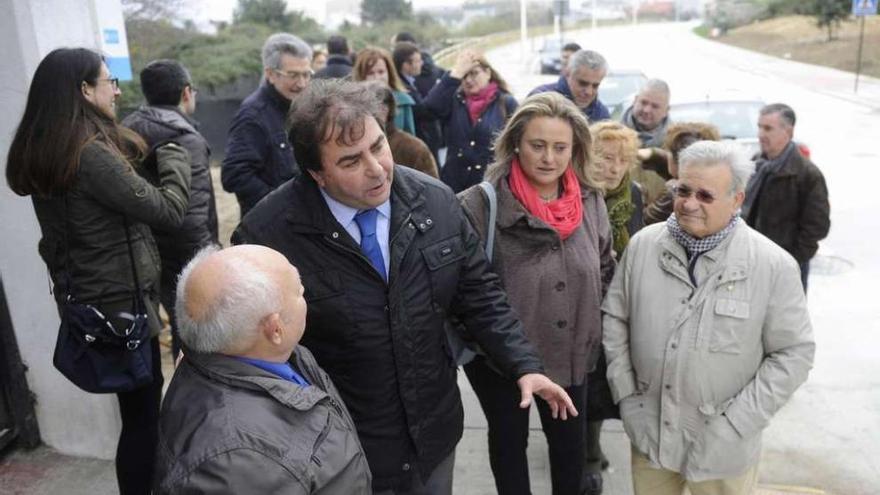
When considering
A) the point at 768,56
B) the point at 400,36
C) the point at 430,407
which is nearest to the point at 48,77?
the point at 430,407

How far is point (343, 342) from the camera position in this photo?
2.04 meters

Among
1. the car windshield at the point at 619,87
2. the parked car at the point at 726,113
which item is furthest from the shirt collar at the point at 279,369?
the car windshield at the point at 619,87

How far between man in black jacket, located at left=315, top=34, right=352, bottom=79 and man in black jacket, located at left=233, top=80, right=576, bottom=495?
8.10 ft

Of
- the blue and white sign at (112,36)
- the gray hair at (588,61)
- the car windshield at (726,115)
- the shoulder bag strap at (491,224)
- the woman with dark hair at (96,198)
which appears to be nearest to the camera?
the woman with dark hair at (96,198)

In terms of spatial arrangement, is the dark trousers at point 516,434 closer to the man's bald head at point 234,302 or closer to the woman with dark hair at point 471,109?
the man's bald head at point 234,302

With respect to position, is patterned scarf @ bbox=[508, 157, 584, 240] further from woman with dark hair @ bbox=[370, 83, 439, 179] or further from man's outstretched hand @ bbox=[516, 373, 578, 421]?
woman with dark hair @ bbox=[370, 83, 439, 179]

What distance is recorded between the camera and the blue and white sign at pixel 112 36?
3.43 m

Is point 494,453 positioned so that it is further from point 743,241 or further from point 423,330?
point 743,241

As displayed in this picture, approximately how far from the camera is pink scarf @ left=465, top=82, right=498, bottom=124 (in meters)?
4.74

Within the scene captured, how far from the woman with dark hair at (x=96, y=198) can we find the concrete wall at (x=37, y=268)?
0.75 m

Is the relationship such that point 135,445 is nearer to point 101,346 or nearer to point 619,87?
point 101,346

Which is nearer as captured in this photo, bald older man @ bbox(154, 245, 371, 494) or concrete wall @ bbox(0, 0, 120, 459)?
bald older man @ bbox(154, 245, 371, 494)

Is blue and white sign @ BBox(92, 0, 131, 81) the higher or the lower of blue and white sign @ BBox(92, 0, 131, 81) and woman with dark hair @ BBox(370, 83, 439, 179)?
the higher

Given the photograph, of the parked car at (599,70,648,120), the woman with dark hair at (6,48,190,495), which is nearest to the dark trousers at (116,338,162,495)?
the woman with dark hair at (6,48,190,495)
